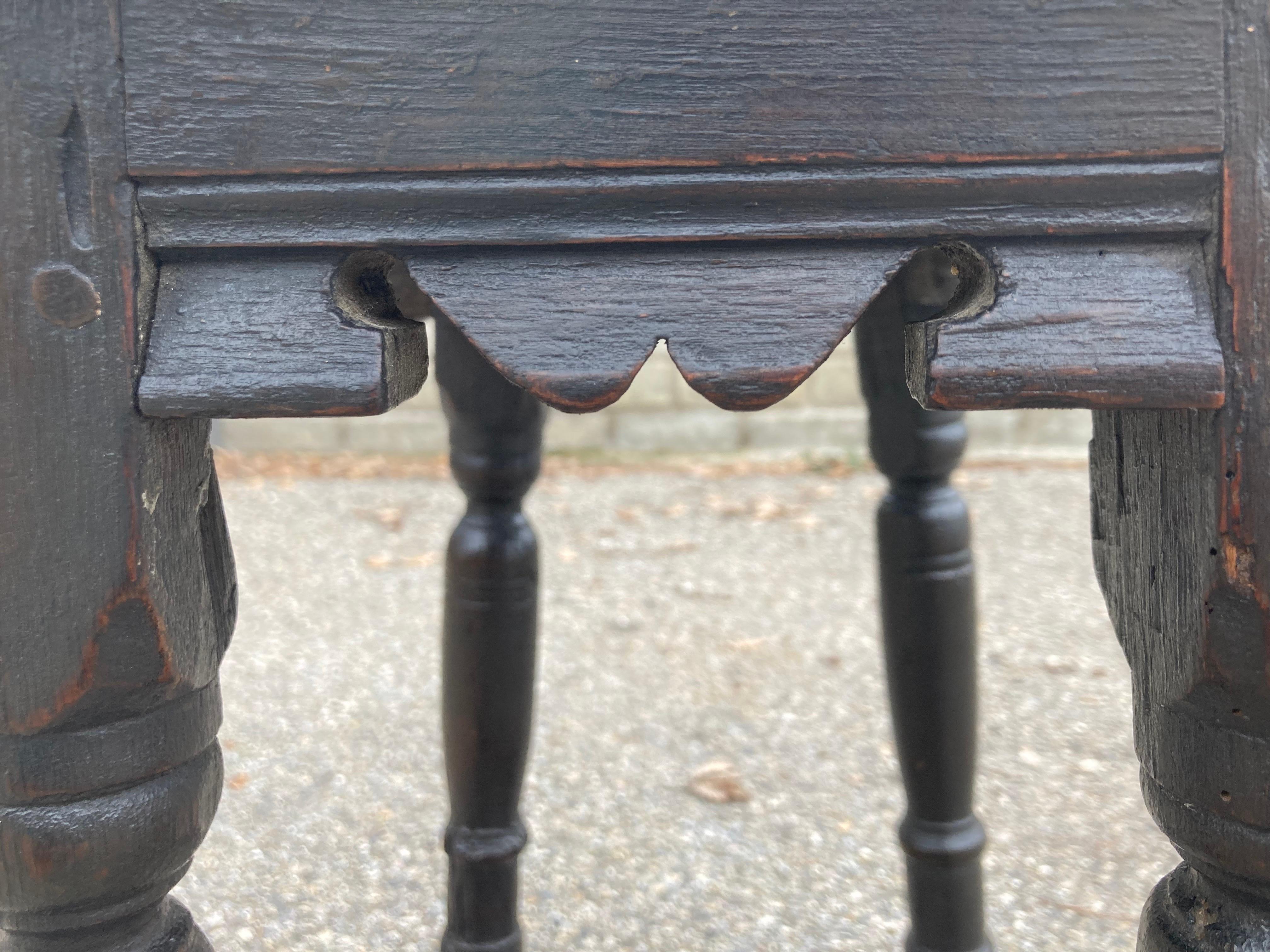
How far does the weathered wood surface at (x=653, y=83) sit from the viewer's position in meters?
0.51

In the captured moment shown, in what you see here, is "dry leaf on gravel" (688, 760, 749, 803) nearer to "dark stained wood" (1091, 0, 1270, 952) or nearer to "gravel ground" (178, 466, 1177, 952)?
"gravel ground" (178, 466, 1177, 952)

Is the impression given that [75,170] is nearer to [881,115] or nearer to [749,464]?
[881,115]

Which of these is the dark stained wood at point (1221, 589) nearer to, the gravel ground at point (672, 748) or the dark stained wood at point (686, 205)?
the dark stained wood at point (686, 205)

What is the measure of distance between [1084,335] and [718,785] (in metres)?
1.39

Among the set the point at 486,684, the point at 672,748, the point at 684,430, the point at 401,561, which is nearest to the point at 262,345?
the point at 486,684

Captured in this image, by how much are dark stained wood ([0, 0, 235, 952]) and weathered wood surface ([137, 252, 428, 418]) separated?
1 centimetres

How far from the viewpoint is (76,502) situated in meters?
0.52

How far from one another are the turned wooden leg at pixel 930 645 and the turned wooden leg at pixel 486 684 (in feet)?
1.19

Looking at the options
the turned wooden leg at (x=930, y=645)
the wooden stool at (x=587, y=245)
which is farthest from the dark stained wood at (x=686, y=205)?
the turned wooden leg at (x=930, y=645)

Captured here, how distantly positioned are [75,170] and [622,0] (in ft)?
0.87

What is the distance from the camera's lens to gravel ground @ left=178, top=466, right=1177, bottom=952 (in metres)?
1.46

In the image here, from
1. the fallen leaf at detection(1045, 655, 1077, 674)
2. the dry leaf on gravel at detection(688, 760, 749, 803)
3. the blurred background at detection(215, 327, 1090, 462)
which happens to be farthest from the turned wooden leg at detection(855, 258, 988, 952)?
the blurred background at detection(215, 327, 1090, 462)

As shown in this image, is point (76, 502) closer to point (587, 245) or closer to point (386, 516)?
point (587, 245)

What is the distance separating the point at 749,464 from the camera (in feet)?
13.2
